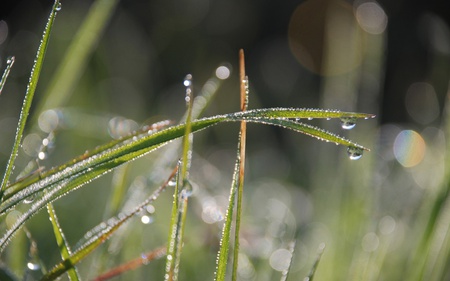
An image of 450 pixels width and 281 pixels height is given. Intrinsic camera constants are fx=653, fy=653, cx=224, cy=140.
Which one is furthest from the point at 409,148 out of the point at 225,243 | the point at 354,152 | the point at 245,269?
the point at 225,243

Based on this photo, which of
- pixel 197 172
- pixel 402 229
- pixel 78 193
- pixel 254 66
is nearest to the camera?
pixel 402 229

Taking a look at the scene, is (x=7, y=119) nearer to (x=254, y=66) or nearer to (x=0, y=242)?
(x=0, y=242)

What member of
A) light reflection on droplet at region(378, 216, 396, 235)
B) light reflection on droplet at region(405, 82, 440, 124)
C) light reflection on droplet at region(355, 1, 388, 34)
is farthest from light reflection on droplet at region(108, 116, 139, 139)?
light reflection on droplet at region(405, 82, 440, 124)

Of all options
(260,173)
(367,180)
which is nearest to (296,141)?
(260,173)

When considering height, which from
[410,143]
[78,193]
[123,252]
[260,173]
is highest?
[410,143]

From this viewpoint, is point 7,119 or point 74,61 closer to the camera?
point 74,61

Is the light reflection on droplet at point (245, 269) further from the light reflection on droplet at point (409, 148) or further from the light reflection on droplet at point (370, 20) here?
the light reflection on droplet at point (409, 148)

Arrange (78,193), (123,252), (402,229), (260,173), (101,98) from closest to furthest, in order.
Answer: (123,252) → (402,229) → (78,193) → (101,98) → (260,173)
